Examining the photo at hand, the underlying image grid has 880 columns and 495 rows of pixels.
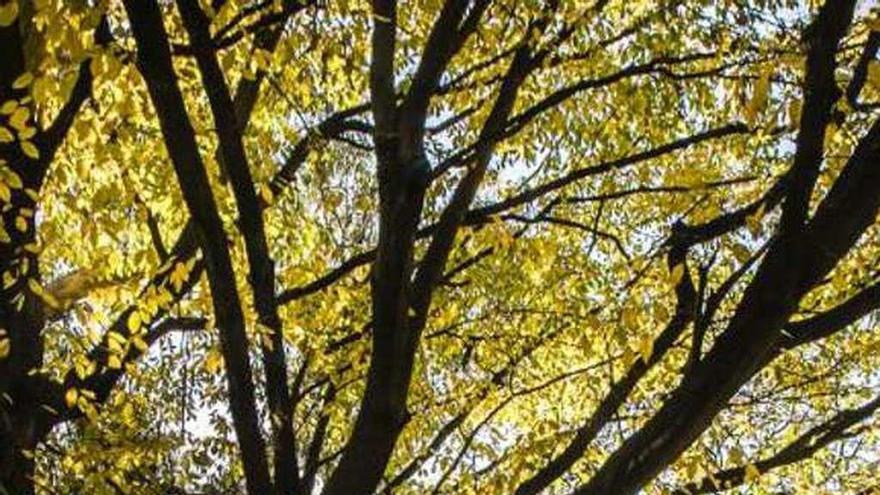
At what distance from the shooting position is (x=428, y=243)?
294 inches

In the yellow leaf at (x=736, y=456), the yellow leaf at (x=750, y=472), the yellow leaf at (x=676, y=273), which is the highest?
the yellow leaf at (x=676, y=273)

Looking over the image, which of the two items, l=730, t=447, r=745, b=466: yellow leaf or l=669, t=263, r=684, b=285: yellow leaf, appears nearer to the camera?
l=669, t=263, r=684, b=285: yellow leaf

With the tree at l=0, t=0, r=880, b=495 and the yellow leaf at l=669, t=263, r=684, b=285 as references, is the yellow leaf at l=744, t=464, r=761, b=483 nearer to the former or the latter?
the tree at l=0, t=0, r=880, b=495

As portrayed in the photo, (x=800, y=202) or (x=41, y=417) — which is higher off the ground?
(x=41, y=417)

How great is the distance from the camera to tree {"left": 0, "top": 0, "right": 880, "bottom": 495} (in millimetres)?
4285

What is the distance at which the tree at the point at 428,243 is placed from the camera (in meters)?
4.29

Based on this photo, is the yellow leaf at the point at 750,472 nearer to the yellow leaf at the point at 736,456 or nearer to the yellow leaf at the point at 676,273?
the yellow leaf at the point at 736,456

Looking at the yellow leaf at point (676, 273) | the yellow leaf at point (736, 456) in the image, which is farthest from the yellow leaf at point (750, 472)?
the yellow leaf at point (676, 273)

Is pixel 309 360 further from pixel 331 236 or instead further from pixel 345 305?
pixel 331 236

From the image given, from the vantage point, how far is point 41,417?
6957 mm


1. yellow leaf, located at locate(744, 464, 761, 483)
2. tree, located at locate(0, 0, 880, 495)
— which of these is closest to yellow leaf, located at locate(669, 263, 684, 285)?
tree, located at locate(0, 0, 880, 495)

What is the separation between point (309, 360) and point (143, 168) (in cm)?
196

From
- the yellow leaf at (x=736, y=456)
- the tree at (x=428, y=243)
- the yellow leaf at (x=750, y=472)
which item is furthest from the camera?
the yellow leaf at (x=736, y=456)

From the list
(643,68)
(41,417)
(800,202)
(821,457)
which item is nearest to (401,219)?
(800,202)
